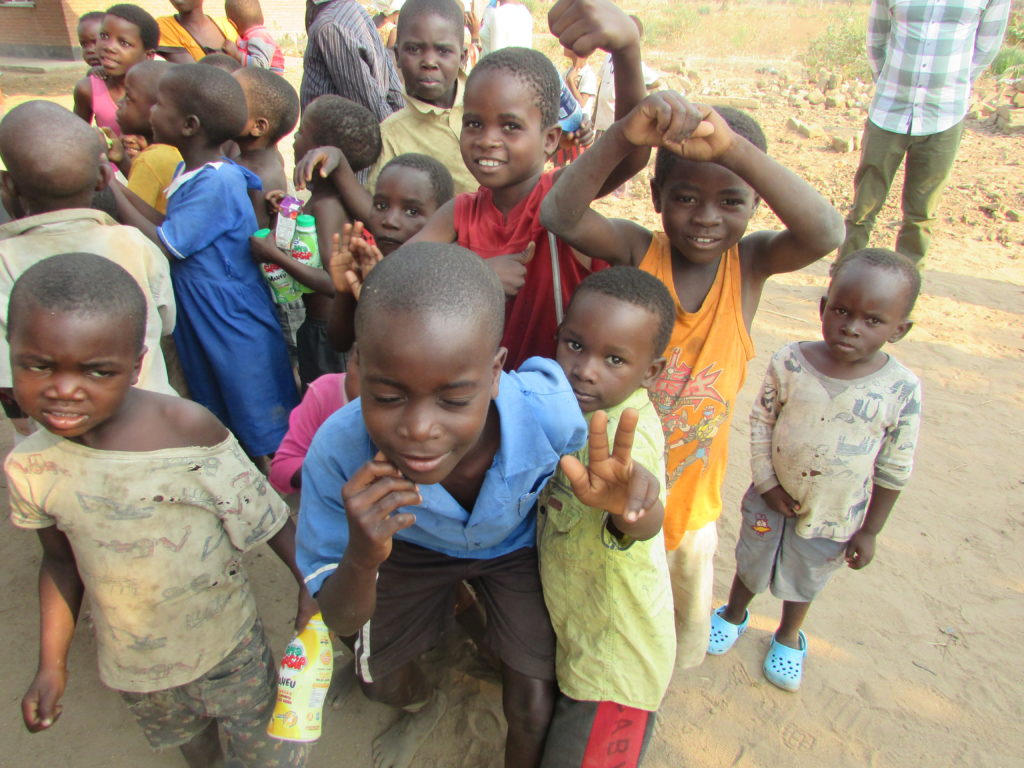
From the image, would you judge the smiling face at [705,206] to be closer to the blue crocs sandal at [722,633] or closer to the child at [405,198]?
the child at [405,198]

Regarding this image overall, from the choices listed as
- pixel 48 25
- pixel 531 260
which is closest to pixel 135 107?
pixel 531 260

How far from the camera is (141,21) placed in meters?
3.62

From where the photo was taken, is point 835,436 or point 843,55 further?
point 843,55

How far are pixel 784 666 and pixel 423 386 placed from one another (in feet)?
5.89

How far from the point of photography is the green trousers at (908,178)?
4.53 metres

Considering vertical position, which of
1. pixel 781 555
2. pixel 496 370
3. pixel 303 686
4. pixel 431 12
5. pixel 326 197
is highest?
pixel 431 12

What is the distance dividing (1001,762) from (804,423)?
1.20 m

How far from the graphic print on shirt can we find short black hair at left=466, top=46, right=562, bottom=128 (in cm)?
84

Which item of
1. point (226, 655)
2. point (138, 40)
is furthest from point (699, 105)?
point (138, 40)

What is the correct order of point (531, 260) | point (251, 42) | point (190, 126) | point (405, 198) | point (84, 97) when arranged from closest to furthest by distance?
point (531, 260) → point (405, 198) → point (190, 126) → point (84, 97) → point (251, 42)

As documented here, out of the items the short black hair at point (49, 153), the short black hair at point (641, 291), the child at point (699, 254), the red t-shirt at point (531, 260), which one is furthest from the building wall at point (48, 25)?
the short black hair at point (641, 291)

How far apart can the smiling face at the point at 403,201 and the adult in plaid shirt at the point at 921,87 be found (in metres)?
3.73

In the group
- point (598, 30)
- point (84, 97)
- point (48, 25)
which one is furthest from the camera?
point (48, 25)

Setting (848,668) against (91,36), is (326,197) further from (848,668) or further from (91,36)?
(848,668)
